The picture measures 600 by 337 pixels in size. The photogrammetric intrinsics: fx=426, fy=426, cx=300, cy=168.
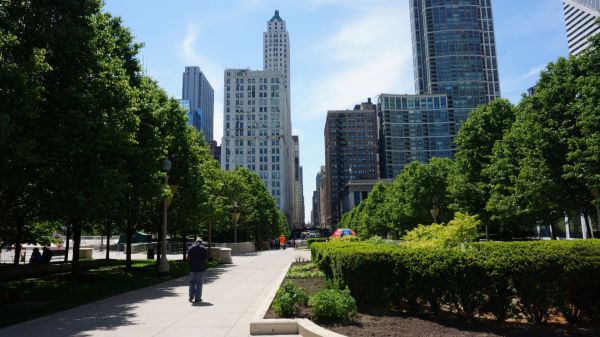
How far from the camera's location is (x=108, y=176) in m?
15.0

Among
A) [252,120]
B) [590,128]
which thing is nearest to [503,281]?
[590,128]

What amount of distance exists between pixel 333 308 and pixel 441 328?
210 cm

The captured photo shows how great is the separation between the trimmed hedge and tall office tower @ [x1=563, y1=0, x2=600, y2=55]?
471ft

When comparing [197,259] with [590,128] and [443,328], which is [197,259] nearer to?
[443,328]

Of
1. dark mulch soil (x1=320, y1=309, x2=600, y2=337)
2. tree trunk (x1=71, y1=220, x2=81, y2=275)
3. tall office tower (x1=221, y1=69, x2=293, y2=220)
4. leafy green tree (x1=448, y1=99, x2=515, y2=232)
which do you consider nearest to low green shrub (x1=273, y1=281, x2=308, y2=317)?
dark mulch soil (x1=320, y1=309, x2=600, y2=337)

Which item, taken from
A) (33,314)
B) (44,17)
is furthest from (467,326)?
(44,17)

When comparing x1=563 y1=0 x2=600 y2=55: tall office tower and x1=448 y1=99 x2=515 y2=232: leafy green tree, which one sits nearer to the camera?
x1=448 y1=99 x2=515 y2=232: leafy green tree

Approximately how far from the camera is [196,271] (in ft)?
43.2

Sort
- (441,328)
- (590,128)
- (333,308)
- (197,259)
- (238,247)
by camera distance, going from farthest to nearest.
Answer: (238,247)
(590,128)
(197,259)
(333,308)
(441,328)

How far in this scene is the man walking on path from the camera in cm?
1286

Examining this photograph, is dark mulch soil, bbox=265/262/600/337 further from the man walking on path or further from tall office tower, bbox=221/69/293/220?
tall office tower, bbox=221/69/293/220

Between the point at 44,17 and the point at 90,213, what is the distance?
22.5ft

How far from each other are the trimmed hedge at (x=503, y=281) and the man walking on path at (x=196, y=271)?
19.3ft

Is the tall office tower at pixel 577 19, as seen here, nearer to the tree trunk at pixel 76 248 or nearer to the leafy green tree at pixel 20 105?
the tree trunk at pixel 76 248
